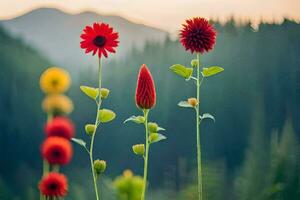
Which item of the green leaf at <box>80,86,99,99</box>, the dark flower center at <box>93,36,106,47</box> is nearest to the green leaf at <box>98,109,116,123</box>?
the green leaf at <box>80,86,99,99</box>

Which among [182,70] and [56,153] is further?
[182,70]

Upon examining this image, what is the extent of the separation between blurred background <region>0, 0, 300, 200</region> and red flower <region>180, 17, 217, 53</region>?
0.38 ft

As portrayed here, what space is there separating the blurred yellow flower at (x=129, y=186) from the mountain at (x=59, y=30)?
287 mm

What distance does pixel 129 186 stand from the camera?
4.12 feet

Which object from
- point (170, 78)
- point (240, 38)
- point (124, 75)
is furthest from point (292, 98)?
point (124, 75)

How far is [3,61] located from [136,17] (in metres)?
0.33

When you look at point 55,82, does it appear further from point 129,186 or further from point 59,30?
point 129,186

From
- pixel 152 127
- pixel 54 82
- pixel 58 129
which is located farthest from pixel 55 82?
pixel 152 127

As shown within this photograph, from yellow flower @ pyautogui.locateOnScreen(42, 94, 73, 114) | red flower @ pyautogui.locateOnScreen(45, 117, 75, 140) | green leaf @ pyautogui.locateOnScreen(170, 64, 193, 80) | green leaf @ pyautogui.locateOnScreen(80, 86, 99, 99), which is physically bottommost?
red flower @ pyautogui.locateOnScreen(45, 117, 75, 140)

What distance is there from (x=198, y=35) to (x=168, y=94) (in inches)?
8.1

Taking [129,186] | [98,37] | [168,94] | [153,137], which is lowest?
[129,186]

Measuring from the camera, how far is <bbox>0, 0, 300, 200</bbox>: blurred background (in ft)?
4.09

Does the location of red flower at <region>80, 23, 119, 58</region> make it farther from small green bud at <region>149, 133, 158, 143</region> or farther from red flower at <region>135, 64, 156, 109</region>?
small green bud at <region>149, 133, 158, 143</region>

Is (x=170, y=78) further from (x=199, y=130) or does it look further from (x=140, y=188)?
(x=140, y=188)
